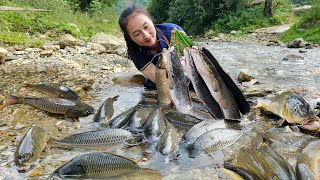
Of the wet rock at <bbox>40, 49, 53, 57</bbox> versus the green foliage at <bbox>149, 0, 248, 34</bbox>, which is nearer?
the wet rock at <bbox>40, 49, 53, 57</bbox>

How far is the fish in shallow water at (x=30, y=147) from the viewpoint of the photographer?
310 cm

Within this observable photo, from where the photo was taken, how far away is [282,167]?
2.62 metres

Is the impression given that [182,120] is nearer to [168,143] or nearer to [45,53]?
[168,143]

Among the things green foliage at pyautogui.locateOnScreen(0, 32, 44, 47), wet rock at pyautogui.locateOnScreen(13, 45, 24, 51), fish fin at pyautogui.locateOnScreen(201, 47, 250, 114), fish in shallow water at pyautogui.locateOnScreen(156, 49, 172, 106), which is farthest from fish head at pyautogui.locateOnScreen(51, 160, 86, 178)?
green foliage at pyautogui.locateOnScreen(0, 32, 44, 47)

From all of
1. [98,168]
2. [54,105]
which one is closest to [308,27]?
[54,105]

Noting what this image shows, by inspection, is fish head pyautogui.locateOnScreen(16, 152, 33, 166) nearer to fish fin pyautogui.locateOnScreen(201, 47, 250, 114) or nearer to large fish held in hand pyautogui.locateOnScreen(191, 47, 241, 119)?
large fish held in hand pyautogui.locateOnScreen(191, 47, 241, 119)

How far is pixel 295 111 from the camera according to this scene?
157 inches

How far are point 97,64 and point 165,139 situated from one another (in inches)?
226

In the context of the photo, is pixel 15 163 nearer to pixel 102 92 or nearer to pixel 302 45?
pixel 102 92

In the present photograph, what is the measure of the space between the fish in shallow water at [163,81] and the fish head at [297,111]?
1.63m

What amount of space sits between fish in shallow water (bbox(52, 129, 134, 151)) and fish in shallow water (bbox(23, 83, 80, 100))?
73.2 inches

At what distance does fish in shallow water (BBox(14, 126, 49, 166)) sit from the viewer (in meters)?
3.10

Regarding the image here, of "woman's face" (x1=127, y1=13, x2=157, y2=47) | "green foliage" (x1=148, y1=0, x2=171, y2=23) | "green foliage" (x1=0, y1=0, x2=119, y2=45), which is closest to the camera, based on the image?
"woman's face" (x1=127, y1=13, x2=157, y2=47)

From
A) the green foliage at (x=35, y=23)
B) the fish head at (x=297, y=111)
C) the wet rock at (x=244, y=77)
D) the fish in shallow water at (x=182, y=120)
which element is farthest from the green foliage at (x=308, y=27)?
the fish in shallow water at (x=182, y=120)
